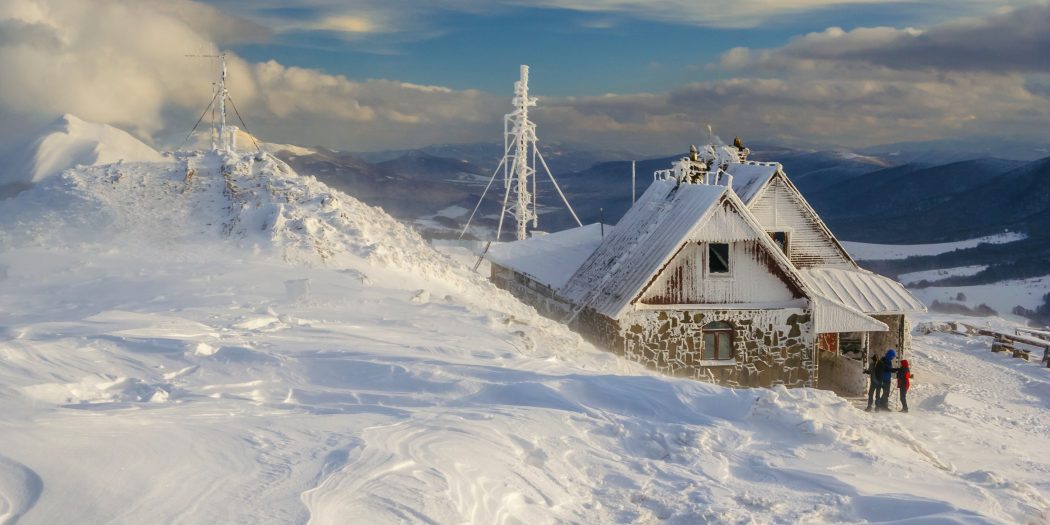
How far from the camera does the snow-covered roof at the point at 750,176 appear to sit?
85.0ft

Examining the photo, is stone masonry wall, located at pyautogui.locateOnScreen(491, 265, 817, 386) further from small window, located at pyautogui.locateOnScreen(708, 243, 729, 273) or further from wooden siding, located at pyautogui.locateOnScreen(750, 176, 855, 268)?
wooden siding, located at pyautogui.locateOnScreen(750, 176, 855, 268)

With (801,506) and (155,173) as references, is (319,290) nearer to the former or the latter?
(155,173)

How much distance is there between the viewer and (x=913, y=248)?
4353 inches

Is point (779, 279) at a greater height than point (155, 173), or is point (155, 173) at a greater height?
point (155, 173)

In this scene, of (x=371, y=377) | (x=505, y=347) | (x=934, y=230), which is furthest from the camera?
(x=934, y=230)

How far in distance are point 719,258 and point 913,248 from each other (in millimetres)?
98871

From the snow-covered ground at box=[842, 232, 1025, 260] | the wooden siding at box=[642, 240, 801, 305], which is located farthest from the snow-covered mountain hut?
the snow-covered ground at box=[842, 232, 1025, 260]

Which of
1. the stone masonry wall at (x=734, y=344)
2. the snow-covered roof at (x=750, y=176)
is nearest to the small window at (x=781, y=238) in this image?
the snow-covered roof at (x=750, y=176)

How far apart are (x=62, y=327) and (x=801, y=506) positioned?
928 centimetres

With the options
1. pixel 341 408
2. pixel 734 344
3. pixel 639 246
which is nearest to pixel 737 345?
pixel 734 344

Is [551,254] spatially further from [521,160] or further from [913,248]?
[913,248]

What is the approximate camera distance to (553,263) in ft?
93.7

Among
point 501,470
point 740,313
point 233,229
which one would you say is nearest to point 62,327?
point 233,229

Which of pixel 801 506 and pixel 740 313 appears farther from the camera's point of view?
pixel 740 313
